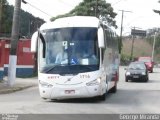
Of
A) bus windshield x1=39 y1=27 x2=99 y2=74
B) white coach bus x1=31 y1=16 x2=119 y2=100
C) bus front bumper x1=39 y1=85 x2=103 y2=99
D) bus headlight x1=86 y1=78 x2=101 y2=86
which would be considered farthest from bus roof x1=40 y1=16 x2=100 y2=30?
bus front bumper x1=39 y1=85 x2=103 y2=99

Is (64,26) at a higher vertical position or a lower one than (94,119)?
higher

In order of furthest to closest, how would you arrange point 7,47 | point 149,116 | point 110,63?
point 7,47 < point 110,63 < point 149,116

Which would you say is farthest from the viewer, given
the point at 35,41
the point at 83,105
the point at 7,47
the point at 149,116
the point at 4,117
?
the point at 7,47

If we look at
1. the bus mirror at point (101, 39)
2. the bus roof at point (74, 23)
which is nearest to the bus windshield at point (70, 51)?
the bus roof at point (74, 23)

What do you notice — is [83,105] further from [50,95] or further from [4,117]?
[4,117]

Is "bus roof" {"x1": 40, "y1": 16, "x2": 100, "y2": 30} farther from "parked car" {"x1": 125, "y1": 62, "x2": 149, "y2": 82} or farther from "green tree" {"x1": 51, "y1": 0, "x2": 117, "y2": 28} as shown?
"green tree" {"x1": 51, "y1": 0, "x2": 117, "y2": 28}

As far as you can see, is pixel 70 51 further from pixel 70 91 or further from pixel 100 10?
pixel 100 10

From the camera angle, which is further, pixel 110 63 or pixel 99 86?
pixel 110 63

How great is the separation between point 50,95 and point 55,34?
8.03 ft

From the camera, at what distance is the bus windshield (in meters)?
19.4

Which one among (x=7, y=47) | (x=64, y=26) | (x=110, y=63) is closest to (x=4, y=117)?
(x=64, y=26)

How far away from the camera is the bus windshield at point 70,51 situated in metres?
19.4

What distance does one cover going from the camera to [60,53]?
19.7 m

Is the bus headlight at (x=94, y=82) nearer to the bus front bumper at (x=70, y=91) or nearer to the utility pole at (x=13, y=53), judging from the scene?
the bus front bumper at (x=70, y=91)
